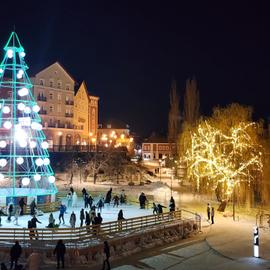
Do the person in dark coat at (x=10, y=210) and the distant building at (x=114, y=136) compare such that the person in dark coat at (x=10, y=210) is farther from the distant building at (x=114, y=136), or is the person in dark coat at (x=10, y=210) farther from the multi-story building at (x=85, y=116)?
the distant building at (x=114, y=136)

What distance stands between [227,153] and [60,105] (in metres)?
46.1

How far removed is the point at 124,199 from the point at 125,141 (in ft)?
225

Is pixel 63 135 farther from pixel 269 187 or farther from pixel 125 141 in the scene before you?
pixel 269 187

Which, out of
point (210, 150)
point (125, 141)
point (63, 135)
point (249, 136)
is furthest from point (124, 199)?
point (125, 141)

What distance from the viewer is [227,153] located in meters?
38.8

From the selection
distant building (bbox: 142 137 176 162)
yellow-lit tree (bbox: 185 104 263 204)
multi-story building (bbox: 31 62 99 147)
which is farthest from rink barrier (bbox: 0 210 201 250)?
distant building (bbox: 142 137 176 162)

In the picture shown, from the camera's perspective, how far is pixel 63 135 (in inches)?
3088

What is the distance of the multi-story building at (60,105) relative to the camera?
7469cm

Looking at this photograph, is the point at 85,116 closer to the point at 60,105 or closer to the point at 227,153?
the point at 60,105

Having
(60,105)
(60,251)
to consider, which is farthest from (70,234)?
(60,105)

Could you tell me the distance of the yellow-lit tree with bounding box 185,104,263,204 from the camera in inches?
1474

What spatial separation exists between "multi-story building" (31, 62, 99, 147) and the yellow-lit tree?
121ft

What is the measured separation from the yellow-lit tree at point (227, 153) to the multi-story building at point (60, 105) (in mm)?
36810

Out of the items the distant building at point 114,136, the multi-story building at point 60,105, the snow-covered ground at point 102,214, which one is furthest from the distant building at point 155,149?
the snow-covered ground at point 102,214
